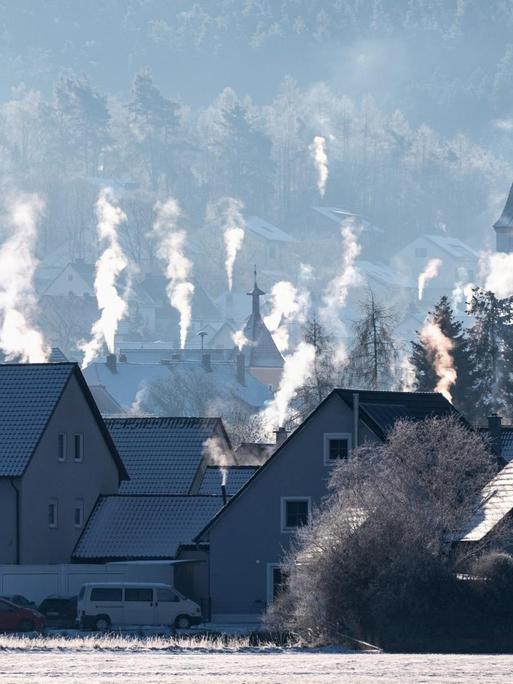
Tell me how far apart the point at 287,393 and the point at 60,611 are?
102 m

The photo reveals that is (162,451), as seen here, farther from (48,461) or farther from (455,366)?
(455,366)

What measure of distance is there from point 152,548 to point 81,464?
407 centimetres

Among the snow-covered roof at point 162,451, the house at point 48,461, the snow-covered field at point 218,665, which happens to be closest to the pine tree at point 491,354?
the snow-covered roof at point 162,451

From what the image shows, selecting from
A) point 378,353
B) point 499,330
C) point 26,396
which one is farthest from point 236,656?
point 499,330

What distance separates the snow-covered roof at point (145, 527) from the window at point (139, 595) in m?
7.73

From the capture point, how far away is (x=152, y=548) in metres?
72.8

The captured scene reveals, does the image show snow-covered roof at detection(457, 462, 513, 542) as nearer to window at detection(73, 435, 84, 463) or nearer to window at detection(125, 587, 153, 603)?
window at detection(125, 587, 153, 603)

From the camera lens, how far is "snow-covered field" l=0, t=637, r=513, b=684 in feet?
135

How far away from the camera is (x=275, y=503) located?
229ft

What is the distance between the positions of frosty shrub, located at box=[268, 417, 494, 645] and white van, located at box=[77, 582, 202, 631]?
3.05m

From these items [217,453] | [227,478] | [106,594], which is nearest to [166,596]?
[106,594]

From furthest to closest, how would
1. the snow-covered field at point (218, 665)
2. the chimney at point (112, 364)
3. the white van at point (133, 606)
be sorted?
the chimney at point (112, 364)
the white van at point (133, 606)
the snow-covered field at point (218, 665)

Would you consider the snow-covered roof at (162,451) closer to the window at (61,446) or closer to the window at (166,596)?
the window at (61,446)

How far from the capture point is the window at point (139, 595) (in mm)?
63688
